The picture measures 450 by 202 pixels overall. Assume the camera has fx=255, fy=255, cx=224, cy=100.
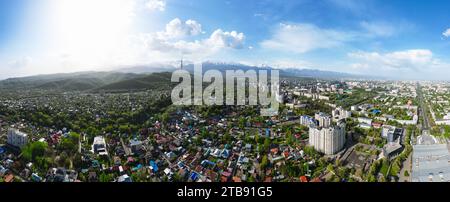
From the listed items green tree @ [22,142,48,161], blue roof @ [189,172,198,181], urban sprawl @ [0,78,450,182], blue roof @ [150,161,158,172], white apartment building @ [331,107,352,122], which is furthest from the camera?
white apartment building @ [331,107,352,122]

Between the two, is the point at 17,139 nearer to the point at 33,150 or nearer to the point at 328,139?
the point at 33,150

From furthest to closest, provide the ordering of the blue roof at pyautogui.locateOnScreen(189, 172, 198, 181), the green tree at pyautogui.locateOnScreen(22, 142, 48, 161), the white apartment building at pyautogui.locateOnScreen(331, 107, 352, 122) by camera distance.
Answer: the white apartment building at pyautogui.locateOnScreen(331, 107, 352, 122)
the green tree at pyautogui.locateOnScreen(22, 142, 48, 161)
the blue roof at pyautogui.locateOnScreen(189, 172, 198, 181)

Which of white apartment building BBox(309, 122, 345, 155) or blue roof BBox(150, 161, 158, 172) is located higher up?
white apartment building BBox(309, 122, 345, 155)

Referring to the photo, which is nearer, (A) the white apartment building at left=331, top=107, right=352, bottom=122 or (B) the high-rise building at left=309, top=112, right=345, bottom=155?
(B) the high-rise building at left=309, top=112, right=345, bottom=155

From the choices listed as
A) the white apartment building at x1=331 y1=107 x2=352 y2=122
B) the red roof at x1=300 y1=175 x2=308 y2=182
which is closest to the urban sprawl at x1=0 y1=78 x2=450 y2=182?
the red roof at x1=300 y1=175 x2=308 y2=182

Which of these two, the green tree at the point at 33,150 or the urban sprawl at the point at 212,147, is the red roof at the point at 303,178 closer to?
the urban sprawl at the point at 212,147

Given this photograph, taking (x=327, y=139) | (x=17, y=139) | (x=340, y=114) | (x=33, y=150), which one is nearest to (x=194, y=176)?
(x=327, y=139)

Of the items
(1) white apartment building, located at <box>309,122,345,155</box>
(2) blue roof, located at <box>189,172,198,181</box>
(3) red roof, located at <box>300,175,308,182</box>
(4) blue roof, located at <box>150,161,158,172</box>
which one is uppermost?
(1) white apartment building, located at <box>309,122,345,155</box>

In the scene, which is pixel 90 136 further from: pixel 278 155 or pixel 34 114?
pixel 278 155

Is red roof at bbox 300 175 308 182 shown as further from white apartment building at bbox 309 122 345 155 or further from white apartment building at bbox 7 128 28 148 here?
white apartment building at bbox 7 128 28 148

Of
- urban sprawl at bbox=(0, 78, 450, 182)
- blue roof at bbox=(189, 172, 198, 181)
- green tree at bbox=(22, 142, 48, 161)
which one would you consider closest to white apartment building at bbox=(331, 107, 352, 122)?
urban sprawl at bbox=(0, 78, 450, 182)
